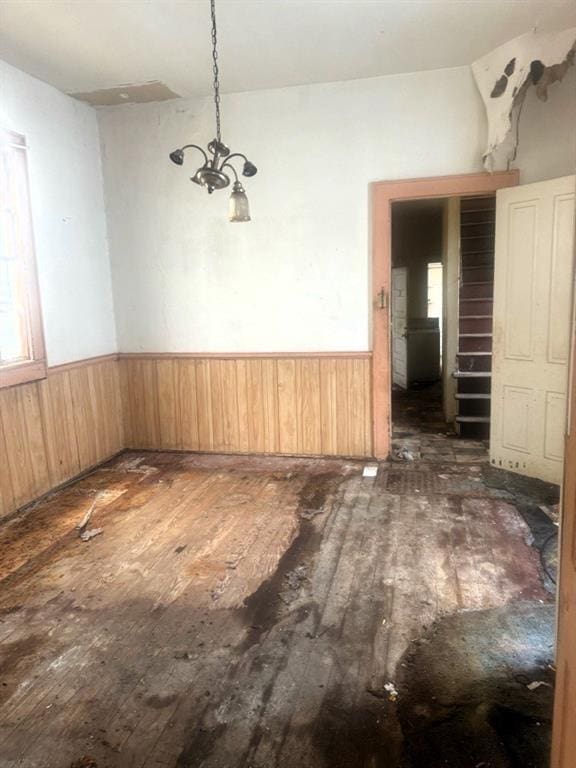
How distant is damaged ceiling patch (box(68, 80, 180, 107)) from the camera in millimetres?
4041

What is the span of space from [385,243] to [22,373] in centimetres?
282

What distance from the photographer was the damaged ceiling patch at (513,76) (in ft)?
10.9

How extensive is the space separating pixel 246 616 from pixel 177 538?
914 mm

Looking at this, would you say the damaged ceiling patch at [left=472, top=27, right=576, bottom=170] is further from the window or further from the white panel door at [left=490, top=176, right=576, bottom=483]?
the window

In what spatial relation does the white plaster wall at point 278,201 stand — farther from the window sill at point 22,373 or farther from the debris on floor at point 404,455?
the window sill at point 22,373

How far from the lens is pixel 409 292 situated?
8.12 m

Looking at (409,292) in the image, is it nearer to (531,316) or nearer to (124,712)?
(531,316)

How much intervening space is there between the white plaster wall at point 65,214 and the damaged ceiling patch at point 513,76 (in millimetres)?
3092

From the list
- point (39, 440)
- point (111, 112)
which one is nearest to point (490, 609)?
point (39, 440)

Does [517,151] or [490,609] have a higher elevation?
[517,151]

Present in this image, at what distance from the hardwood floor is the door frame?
0.62 m

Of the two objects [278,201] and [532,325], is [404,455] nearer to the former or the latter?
[532,325]

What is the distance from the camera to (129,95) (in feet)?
13.8

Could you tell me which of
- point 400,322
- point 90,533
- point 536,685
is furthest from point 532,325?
point 400,322
